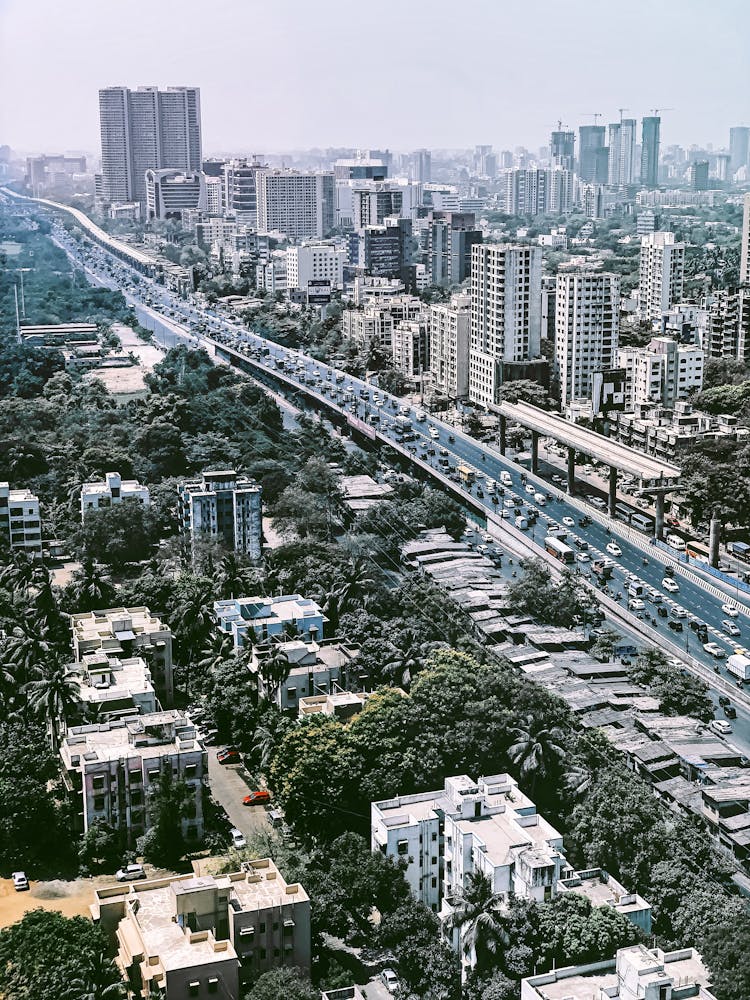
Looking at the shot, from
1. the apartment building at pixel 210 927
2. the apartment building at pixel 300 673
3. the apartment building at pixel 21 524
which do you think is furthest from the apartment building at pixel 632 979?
the apartment building at pixel 21 524

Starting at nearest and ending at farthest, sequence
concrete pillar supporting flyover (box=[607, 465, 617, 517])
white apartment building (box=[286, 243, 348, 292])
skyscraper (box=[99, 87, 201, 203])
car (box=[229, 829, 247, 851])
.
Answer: car (box=[229, 829, 247, 851]) → concrete pillar supporting flyover (box=[607, 465, 617, 517]) → white apartment building (box=[286, 243, 348, 292]) → skyscraper (box=[99, 87, 201, 203])

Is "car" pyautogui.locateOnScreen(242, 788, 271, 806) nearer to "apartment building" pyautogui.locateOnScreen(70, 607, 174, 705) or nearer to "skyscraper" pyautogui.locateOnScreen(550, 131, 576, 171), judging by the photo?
"apartment building" pyautogui.locateOnScreen(70, 607, 174, 705)

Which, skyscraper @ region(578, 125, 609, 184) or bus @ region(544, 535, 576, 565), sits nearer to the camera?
bus @ region(544, 535, 576, 565)

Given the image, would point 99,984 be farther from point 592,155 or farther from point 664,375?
point 592,155

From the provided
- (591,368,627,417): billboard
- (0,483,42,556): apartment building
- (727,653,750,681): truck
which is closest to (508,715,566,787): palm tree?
(727,653,750,681): truck

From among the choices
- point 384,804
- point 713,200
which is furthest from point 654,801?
point 713,200

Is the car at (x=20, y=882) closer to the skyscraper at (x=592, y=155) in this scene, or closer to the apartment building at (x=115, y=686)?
the apartment building at (x=115, y=686)
